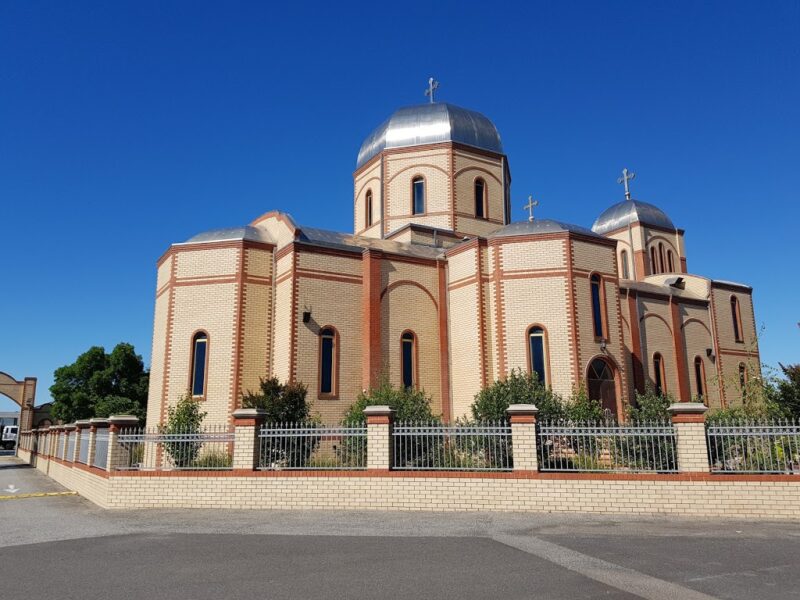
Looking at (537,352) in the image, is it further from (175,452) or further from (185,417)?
(175,452)

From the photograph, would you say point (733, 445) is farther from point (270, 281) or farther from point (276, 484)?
point (270, 281)

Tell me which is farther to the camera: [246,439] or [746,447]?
[246,439]

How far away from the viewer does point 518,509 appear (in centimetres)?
1090

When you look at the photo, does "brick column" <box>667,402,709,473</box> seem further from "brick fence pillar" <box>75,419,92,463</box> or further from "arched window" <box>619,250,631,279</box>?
"arched window" <box>619,250,631,279</box>

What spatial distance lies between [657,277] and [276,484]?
2296 cm

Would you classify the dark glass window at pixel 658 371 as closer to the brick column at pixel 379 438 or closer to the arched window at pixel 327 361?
the arched window at pixel 327 361

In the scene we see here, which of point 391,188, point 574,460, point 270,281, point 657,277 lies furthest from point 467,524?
point 657,277

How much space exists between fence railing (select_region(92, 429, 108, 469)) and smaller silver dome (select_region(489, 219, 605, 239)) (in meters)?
11.8

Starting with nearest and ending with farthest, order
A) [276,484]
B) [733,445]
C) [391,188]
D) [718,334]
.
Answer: [733,445] → [276,484] → [391,188] → [718,334]

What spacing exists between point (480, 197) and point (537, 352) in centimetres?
833

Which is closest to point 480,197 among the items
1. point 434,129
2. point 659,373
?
point 434,129

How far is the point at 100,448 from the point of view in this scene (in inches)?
548

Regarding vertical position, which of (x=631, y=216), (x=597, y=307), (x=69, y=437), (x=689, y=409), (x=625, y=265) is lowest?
(x=69, y=437)

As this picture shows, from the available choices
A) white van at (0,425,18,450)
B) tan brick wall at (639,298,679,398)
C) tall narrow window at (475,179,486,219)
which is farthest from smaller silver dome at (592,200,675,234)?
white van at (0,425,18,450)
